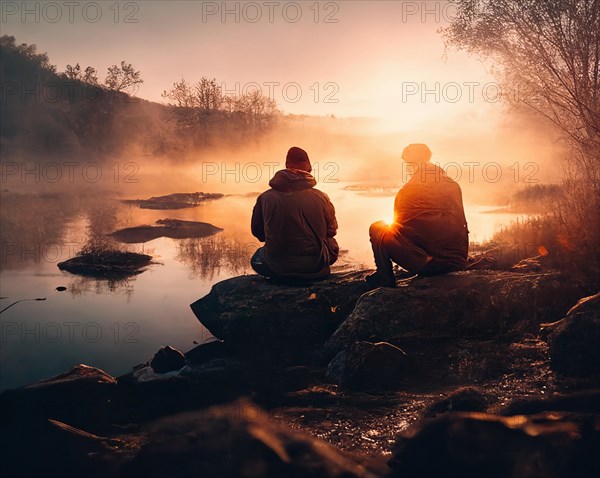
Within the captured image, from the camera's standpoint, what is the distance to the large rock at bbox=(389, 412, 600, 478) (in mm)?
3996

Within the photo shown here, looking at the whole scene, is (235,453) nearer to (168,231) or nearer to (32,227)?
(168,231)

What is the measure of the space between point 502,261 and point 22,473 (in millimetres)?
8800

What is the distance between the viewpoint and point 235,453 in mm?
4531

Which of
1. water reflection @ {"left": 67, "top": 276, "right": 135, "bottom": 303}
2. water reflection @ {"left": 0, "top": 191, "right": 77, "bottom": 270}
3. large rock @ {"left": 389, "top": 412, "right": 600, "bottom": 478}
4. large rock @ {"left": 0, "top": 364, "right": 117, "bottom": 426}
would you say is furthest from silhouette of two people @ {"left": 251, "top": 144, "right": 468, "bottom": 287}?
water reflection @ {"left": 0, "top": 191, "right": 77, "bottom": 270}

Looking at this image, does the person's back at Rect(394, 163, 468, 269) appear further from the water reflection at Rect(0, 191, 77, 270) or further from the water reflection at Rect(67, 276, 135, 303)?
the water reflection at Rect(0, 191, 77, 270)

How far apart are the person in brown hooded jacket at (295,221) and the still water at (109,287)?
1.62 meters

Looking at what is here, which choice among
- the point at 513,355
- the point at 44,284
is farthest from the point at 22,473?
the point at 44,284

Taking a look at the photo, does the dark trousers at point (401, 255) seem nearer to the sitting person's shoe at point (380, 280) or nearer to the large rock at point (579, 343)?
the sitting person's shoe at point (380, 280)

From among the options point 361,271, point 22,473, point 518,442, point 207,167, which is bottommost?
point 22,473

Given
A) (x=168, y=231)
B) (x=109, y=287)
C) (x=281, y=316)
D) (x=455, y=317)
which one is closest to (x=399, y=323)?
(x=455, y=317)

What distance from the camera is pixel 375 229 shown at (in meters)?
7.52

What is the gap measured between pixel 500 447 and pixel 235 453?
6.40 feet

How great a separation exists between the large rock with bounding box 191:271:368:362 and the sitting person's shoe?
0.28 m

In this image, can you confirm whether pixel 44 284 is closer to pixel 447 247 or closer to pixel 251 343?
pixel 251 343
